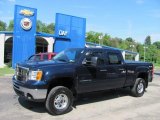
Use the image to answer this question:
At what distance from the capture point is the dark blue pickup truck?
779cm

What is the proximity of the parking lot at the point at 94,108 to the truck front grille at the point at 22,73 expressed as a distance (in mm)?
953

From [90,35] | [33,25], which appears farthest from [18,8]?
[90,35]

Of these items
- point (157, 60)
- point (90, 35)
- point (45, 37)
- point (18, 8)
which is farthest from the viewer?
point (157, 60)

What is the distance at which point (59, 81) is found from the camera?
8.23m

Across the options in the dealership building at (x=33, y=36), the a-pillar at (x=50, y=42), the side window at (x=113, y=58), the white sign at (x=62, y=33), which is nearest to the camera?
the side window at (x=113, y=58)

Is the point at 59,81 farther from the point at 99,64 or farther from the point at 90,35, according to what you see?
the point at 90,35

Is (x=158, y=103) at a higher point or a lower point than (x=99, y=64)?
lower

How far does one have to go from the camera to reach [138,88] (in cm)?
1152

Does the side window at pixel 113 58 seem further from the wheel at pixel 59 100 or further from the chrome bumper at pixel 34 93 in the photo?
the chrome bumper at pixel 34 93

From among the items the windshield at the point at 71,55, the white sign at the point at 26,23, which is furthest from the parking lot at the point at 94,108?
the white sign at the point at 26,23

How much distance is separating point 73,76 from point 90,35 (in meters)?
87.3

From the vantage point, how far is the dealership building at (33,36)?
27875 millimetres

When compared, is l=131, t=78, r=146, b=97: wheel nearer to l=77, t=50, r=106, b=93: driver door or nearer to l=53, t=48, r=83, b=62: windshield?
l=77, t=50, r=106, b=93: driver door

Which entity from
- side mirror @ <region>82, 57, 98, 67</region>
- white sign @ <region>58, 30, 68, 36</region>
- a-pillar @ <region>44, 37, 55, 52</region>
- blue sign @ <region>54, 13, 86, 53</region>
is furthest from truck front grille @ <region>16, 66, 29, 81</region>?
a-pillar @ <region>44, 37, 55, 52</region>
